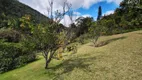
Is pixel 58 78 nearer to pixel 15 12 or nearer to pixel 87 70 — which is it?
pixel 87 70

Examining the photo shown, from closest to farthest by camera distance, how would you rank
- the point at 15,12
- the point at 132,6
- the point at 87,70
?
the point at 87,70 → the point at 132,6 → the point at 15,12

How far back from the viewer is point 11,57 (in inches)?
638

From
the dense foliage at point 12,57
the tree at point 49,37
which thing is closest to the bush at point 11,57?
the dense foliage at point 12,57

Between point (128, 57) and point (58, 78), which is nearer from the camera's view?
point (58, 78)

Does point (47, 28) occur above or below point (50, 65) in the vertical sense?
above

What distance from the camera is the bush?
14704 mm

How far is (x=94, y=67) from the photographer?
10.3 meters

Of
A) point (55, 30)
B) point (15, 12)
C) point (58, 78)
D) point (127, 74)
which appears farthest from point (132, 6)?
point (15, 12)

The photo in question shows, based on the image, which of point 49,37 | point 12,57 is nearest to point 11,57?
point 12,57

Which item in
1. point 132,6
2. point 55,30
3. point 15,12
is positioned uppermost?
point 15,12

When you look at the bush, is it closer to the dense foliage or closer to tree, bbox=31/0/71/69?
the dense foliage

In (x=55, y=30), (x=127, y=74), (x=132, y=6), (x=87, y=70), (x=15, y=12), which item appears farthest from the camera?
(x=15, y=12)

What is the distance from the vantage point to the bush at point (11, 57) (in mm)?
14704

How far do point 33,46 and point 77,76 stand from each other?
471cm
